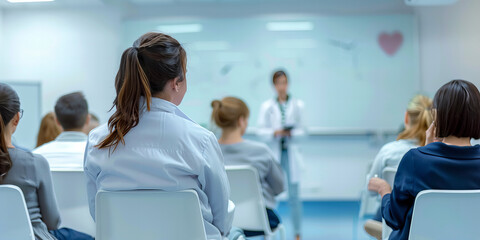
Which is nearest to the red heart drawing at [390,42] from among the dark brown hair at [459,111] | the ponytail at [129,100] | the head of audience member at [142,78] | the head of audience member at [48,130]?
the head of audience member at [48,130]

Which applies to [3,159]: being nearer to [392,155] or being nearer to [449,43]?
[392,155]

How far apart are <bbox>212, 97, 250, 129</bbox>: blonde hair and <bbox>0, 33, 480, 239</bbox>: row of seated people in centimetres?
106

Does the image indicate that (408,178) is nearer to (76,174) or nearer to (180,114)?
(180,114)

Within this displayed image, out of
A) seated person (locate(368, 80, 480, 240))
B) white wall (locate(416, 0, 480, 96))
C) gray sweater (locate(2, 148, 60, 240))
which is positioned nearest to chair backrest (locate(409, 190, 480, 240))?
seated person (locate(368, 80, 480, 240))

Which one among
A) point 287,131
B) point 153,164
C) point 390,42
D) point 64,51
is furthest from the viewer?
point 64,51

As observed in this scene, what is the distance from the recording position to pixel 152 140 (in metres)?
1.39

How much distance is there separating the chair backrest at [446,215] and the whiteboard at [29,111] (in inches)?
183

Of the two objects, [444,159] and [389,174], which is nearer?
[444,159]

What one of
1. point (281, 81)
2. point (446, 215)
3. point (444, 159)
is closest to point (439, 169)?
point (444, 159)

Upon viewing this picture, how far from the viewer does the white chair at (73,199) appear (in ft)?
7.02

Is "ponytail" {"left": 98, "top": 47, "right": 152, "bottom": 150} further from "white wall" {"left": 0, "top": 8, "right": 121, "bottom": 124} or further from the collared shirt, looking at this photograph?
"white wall" {"left": 0, "top": 8, "right": 121, "bottom": 124}

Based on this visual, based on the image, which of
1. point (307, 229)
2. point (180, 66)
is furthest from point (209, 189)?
point (307, 229)

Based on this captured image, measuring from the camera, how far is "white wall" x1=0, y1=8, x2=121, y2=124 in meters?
5.81

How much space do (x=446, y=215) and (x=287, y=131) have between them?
8.50 ft
